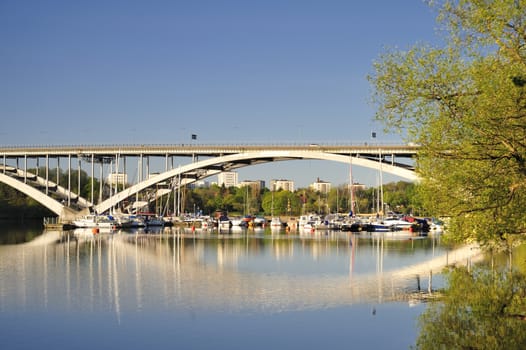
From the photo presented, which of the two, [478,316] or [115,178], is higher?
[115,178]

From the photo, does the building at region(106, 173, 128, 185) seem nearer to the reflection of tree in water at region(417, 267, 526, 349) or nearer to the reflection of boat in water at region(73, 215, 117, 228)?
the reflection of boat in water at region(73, 215, 117, 228)

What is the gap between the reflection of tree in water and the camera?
19.6m

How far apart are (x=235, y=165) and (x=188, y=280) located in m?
54.1

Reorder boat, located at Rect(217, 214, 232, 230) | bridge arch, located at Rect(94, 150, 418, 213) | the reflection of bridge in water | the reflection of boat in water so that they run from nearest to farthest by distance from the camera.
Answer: the reflection of bridge in water, bridge arch, located at Rect(94, 150, 418, 213), the reflection of boat in water, boat, located at Rect(217, 214, 232, 230)

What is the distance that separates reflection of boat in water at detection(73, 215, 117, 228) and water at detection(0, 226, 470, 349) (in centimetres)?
3725

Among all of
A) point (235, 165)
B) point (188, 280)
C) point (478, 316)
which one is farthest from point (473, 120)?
point (235, 165)

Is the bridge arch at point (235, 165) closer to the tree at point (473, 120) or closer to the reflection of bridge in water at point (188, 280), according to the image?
the reflection of bridge in water at point (188, 280)

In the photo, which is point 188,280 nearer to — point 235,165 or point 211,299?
point 211,299

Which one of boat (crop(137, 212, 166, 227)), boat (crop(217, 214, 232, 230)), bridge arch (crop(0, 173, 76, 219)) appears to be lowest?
boat (crop(217, 214, 232, 230))

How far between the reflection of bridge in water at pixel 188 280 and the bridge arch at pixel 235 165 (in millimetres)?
24745

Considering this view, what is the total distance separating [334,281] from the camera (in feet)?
110

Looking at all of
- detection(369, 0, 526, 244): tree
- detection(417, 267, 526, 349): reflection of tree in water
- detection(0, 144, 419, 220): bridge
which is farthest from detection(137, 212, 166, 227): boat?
detection(369, 0, 526, 244): tree

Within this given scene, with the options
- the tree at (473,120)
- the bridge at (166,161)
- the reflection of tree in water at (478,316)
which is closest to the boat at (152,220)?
the bridge at (166,161)

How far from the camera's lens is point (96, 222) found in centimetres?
8650
